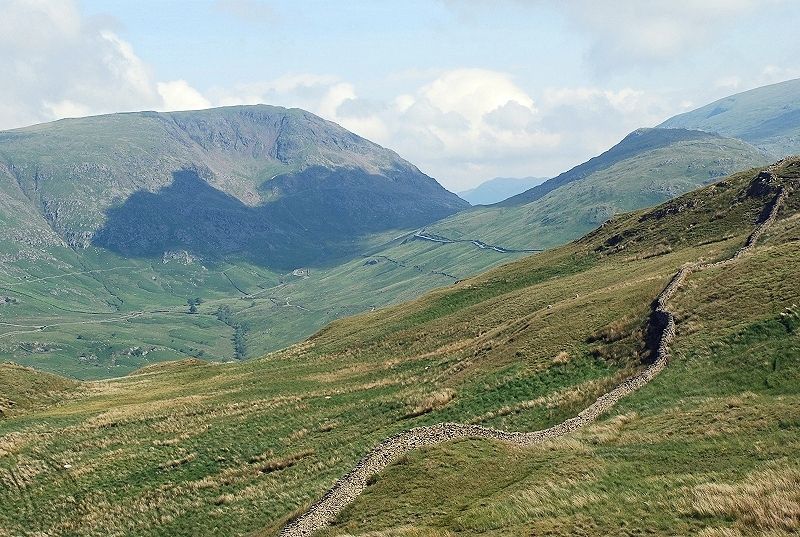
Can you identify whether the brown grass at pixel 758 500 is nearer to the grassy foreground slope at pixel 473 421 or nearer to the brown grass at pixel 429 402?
the grassy foreground slope at pixel 473 421

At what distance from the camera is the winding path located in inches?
1153

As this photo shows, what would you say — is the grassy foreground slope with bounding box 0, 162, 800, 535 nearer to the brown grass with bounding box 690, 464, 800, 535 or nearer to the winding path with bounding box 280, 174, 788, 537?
the brown grass with bounding box 690, 464, 800, 535

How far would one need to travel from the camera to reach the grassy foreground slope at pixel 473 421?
24688 millimetres

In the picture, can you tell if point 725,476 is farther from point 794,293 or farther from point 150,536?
point 150,536

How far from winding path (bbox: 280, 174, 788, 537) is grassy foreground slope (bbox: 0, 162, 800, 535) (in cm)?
132

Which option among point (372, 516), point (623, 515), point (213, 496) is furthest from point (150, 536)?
point (623, 515)

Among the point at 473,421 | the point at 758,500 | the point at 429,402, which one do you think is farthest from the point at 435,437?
the point at 758,500

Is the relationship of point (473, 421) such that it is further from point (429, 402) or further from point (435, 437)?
point (435, 437)

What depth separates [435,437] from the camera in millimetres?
34469

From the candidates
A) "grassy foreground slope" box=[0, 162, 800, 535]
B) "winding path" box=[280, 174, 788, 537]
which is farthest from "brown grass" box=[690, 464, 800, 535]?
"winding path" box=[280, 174, 788, 537]

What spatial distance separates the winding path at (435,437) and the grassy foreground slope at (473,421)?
4.34ft

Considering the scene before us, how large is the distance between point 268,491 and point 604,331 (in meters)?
31.9

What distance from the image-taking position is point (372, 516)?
87.9 ft

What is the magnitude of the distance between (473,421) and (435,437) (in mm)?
9659
